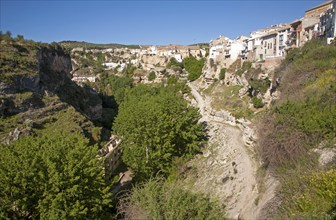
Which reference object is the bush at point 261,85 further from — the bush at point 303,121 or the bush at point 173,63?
the bush at point 173,63

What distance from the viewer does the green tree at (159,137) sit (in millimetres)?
25453

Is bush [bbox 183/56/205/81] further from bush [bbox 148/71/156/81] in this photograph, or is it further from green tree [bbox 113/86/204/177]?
green tree [bbox 113/86/204/177]

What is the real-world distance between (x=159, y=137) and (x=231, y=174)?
23.3 feet

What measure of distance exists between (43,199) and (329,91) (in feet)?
61.1

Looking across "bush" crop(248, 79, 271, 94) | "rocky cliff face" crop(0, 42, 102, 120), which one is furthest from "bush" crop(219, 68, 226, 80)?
"rocky cliff face" crop(0, 42, 102, 120)

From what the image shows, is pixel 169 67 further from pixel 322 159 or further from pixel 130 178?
pixel 322 159

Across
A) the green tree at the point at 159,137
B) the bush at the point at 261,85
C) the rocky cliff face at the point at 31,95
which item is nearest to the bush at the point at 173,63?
the rocky cliff face at the point at 31,95

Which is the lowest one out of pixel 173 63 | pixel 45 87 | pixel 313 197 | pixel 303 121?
pixel 313 197

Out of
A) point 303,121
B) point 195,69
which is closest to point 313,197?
point 303,121

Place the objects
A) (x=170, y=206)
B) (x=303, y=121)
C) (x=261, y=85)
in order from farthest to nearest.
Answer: (x=261, y=85), (x=303, y=121), (x=170, y=206)

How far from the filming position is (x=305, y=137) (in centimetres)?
1725

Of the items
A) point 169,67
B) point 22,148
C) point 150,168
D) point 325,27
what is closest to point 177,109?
point 150,168

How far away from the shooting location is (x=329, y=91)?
1942 centimetres

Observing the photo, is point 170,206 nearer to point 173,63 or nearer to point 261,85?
point 261,85
